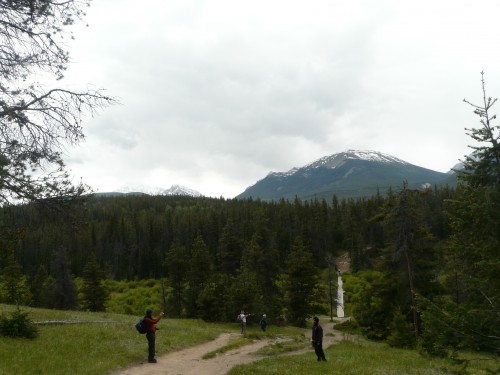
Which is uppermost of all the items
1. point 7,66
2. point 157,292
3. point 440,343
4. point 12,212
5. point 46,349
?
point 7,66

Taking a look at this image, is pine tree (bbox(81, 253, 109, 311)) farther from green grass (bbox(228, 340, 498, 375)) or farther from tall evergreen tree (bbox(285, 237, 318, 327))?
green grass (bbox(228, 340, 498, 375))

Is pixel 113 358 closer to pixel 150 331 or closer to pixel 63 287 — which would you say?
pixel 150 331

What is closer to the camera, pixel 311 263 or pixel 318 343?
pixel 318 343

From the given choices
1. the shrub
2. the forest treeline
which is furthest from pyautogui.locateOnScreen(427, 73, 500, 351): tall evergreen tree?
the shrub

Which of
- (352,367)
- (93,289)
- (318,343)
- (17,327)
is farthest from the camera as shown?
(93,289)

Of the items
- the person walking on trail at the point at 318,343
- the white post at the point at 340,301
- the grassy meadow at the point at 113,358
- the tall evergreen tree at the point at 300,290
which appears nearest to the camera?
the grassy meadow at the point at 113,358

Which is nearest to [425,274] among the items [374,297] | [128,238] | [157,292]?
[374,297]

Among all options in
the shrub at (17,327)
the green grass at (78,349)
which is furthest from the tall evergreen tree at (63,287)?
the shrub at (17,327)

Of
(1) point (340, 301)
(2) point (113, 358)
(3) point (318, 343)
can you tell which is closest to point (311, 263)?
(3) point (318, 343)

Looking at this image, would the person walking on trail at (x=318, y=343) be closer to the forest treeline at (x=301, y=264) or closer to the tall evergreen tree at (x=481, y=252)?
the forest treeline at (x=301, y=264)

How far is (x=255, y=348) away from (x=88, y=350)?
970 cm

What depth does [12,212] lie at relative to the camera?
486 inches

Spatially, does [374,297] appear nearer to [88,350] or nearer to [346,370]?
[346,370]

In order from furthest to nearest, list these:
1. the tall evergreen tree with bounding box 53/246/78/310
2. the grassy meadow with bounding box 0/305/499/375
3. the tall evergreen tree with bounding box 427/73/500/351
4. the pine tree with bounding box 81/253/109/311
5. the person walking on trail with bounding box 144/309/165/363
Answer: the pine tree with bounding box 81/253/109/311, the tall evergreen tree with bounding box 53/246/78/310, the person walking on trail with bounding box 144/309/165/363, the grassy meadow with bounding box 0/305/499/375, the tall evergreen tree with bounding box 427/73/500/351
